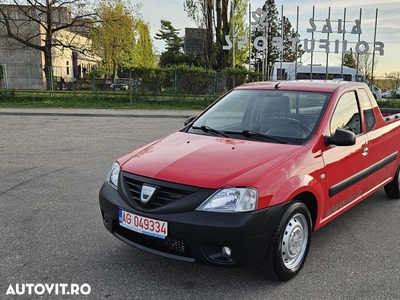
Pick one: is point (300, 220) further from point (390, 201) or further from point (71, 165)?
point (71, 165)

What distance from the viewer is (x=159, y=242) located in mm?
3049

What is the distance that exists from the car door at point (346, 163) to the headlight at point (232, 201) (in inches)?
40.5

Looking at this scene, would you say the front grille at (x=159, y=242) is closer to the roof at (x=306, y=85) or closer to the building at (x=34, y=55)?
the roof at (x=306, y=85)

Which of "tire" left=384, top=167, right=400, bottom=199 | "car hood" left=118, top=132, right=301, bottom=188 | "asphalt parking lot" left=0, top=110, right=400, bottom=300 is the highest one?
"car hood" left=118, top=132, right=301, bottom=188

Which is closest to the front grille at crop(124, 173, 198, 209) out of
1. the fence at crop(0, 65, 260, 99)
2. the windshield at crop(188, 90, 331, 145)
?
the windshield at crop(188, 90, 331, 145)

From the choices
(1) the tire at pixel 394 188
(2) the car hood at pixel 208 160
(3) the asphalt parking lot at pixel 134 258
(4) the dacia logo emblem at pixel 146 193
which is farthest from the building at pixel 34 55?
(4) the dacia logo emblem at pixel 146 193

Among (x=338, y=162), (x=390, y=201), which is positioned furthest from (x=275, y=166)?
(x=390, y=201)

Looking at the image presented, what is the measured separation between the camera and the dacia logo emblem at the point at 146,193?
298cm

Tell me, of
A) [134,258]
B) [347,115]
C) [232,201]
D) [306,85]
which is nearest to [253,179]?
[232,201]

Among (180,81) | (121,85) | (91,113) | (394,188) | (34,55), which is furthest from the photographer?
(34,55)

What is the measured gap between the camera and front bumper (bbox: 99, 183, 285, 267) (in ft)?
9.03

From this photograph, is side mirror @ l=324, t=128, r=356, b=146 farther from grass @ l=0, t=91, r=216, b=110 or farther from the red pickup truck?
grass @ l=0, t=91, r=216, b=110

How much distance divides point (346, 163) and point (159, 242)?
2.03 metres

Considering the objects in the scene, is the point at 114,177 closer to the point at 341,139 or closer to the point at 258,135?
the point at 258,135
